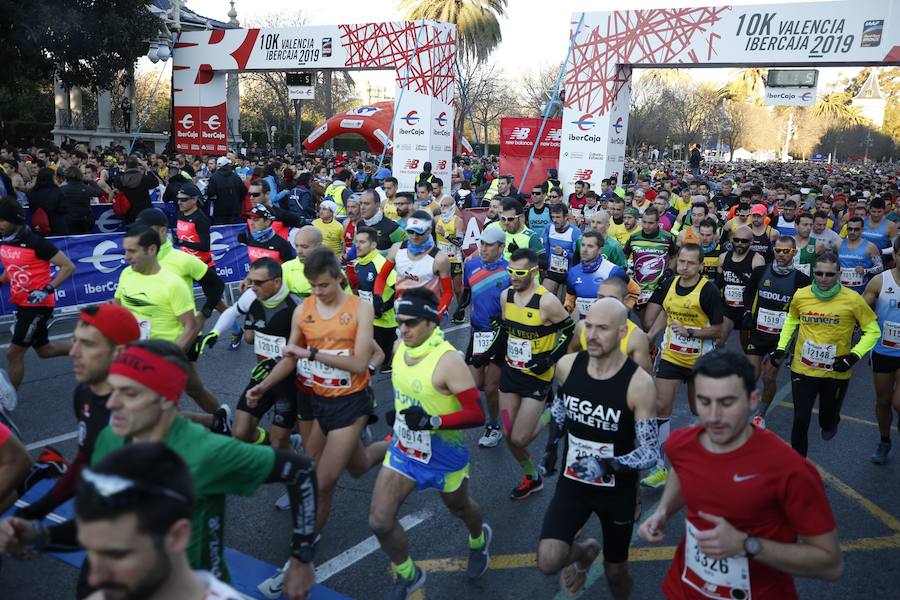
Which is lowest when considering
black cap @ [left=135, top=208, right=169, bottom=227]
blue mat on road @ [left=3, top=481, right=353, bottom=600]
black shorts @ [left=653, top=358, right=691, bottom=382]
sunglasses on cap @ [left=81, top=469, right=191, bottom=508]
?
blue mat on road @ [left=3, top=481, right=353, bottom=600]

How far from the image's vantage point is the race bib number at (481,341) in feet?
21.1

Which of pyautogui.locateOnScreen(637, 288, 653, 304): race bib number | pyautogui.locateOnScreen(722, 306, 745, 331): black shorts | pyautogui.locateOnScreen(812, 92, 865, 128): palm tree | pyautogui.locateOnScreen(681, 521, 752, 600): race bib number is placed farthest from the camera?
pyautogui.locateOnScreen(812, 92, 865, 128): palm tree

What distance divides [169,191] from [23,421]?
6703 millimetres

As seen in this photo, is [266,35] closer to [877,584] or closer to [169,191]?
[169,191]

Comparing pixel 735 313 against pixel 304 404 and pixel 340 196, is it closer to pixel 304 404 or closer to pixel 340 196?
pixel 304 404

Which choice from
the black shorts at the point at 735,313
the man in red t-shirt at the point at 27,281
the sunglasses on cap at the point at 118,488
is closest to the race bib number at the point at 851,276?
the black shorts at the point at 735,313

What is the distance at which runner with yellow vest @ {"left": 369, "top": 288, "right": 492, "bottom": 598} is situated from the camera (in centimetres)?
412

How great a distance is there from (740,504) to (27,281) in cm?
656

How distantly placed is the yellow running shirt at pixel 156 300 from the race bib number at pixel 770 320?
5515 millimetres

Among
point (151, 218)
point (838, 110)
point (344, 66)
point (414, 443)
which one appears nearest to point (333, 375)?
point (414, 443)

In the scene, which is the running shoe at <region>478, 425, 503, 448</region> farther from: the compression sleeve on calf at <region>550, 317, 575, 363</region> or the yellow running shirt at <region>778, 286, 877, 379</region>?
the yellow running shirt at <region>778, 286, 877, 379</region>

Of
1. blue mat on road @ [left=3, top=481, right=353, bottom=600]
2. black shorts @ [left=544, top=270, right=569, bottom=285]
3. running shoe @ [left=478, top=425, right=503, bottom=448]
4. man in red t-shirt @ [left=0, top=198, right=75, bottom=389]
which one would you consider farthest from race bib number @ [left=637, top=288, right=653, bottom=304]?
man in red t-shirt @ [left=0, top=198, right=75, bottom=389]

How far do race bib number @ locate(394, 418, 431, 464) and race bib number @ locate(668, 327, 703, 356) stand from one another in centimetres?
323

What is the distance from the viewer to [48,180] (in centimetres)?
1119
